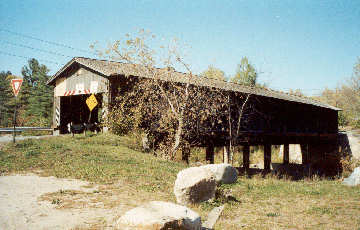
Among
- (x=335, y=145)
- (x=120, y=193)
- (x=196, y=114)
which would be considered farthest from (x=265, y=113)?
(x=120, y=193)

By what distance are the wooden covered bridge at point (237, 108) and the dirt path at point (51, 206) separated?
864 cm

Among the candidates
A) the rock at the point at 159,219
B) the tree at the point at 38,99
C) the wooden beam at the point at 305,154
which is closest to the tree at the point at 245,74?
the wooden beam at the point at 305,154

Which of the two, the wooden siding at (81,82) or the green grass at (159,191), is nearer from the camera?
the green grass at (159,191)

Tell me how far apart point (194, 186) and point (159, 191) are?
1.41m

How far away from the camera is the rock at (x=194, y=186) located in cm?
618

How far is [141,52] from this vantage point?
1445cm

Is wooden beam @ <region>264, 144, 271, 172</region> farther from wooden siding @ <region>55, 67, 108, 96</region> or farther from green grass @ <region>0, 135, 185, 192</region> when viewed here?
green grass @ <region>0, 135, 185, 192</region>

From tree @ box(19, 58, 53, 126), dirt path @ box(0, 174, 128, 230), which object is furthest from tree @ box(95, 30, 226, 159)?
tree @ box(19, 58, 53, 126)

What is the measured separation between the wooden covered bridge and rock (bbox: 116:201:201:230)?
10786mm

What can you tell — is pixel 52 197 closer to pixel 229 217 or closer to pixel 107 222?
pixel 107 222

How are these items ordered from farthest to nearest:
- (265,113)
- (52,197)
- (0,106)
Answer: (0,106), (265,113), (52,197)

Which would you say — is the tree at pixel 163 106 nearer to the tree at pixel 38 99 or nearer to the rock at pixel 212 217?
the rock at pixel 212 217

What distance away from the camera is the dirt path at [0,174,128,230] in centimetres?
480

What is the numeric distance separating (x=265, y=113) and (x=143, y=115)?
10135mm
